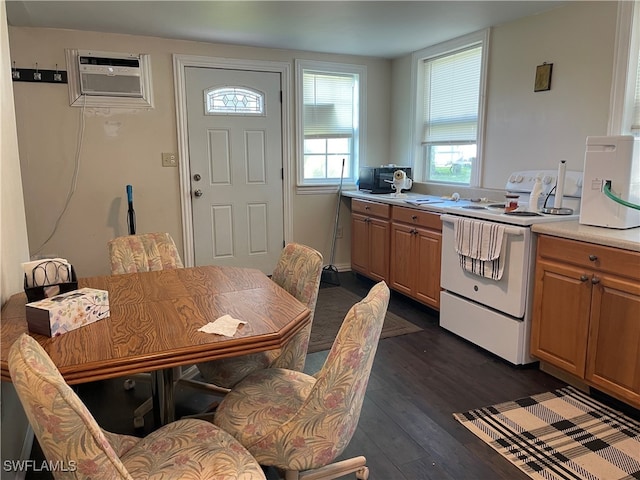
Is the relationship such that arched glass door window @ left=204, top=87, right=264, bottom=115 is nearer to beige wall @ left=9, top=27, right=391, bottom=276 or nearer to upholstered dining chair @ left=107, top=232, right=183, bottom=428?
beige wall @ left=9, top=27, right=391, bottom=276

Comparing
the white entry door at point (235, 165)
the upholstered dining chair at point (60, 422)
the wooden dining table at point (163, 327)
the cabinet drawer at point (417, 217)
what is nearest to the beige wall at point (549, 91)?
the cabinet drawer at point (417, 217)

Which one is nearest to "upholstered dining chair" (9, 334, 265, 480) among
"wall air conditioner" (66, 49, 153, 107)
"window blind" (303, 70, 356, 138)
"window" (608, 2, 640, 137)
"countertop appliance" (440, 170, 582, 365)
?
"countertop appliance" (440, 170, 582, 365)

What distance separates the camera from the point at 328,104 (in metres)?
4.81

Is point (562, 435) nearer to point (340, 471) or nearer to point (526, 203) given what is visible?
point (340, 471)

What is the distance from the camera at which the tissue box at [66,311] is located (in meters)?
1.48

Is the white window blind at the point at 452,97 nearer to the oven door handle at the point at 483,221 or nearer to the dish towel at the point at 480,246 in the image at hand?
the oven door handle at the point at 483,221

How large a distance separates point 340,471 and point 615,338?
1.48m

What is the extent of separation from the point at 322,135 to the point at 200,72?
1.34 m

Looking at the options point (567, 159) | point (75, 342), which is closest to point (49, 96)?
point (75, 342)

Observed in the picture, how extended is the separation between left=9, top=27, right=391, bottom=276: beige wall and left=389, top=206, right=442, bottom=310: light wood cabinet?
202cm

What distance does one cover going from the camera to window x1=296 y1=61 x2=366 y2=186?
4.68 meters

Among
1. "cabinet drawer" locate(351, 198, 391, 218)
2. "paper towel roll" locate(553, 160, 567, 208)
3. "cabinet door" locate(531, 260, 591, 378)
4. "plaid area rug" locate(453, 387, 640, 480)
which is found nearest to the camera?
"plaid area rug" locate(453, 387, 640, 480)

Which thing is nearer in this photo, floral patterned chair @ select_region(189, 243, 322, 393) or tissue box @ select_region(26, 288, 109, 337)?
tissue box @ select_region(26, 288, 109, 337)

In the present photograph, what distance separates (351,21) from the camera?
350 cm
